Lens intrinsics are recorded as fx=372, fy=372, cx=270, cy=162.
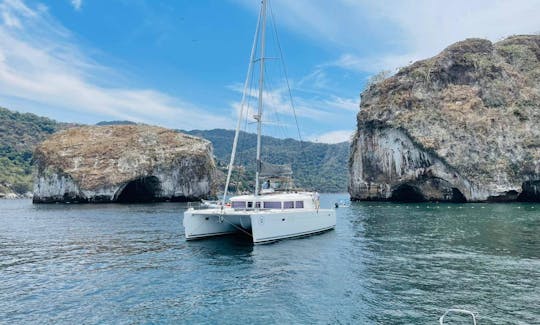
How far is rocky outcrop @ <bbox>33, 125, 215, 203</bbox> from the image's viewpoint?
235ft

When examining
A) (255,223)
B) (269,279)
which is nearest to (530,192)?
(255,223)

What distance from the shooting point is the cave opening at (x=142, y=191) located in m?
78.1

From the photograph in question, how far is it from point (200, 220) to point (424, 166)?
5589cm

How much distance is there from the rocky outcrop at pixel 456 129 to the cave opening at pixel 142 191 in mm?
44576

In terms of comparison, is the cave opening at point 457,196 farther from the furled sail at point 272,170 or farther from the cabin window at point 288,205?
the cabin window at point 288,205

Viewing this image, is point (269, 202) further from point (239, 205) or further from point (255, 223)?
point (255, 223)

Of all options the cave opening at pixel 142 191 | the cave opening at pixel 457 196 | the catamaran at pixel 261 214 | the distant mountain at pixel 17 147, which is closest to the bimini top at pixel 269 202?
the catamaran at pixel 261 214

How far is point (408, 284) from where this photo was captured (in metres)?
15.0

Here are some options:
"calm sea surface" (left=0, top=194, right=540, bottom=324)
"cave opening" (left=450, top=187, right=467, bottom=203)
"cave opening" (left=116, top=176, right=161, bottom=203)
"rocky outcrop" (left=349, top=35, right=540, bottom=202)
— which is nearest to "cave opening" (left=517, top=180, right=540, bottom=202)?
"rocky outcrop" (left=349, top=35, right=540, bottom=202)

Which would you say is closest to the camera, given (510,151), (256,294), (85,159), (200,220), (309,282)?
(256,294)

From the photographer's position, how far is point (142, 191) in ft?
268

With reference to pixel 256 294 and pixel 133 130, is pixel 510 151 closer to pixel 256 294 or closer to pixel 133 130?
pixel 256 294

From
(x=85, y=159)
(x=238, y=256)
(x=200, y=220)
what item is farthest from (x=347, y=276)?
(x=85, y=159)

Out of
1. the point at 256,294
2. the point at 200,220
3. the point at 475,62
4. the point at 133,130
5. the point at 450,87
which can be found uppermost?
the point at 475,62
